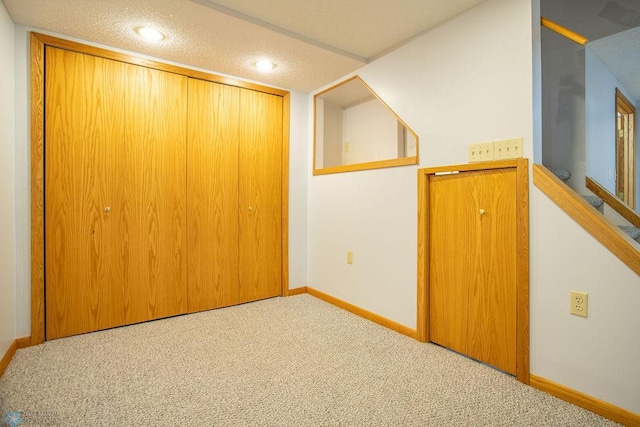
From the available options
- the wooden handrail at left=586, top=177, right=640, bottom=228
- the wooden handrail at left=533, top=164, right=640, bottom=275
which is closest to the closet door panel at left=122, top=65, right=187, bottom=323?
the wooden handrail at left=533, top=164, right=640, bottom=275

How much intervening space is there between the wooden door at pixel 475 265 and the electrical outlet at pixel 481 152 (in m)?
0.08

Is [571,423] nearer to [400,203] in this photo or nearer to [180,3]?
[400,203]

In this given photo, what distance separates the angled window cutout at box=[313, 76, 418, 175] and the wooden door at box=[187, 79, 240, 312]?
0.89 meters

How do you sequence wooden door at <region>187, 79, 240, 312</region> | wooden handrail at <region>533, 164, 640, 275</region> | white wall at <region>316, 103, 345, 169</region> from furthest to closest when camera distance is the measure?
1. white wall at <region>316, 103, 345, 169</region>
2. wooden door at <region>187, 79, 240, 312</region>
3. wooden handrail at <region>533, 164, 640, 275</region>

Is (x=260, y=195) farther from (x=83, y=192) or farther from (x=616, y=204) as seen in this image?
(x=616, y=204)

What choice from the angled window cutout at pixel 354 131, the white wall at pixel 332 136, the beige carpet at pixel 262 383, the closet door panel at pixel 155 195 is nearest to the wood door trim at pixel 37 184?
the beige carpet at pixel 262 383

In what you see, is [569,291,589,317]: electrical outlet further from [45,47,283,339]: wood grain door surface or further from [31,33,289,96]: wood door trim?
[31,33,289,96]: wood door trim

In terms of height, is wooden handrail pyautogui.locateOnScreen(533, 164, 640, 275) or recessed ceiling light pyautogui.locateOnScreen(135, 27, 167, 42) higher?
recessed ceiling light pyautogui.locateOnScreen(135, 27, 167, 42)

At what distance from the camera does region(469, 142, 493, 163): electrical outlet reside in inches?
70.2

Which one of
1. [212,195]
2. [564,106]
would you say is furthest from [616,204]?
[212,195]

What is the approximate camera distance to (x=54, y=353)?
1.95 metres

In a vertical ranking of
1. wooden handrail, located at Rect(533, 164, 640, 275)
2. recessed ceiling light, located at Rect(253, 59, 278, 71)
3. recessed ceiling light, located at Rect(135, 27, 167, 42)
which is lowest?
wooden handrail, located at Rect(533, 164, 640, 275)

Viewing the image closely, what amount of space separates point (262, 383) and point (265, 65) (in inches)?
92.4

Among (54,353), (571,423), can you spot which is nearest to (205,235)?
(54,353)
